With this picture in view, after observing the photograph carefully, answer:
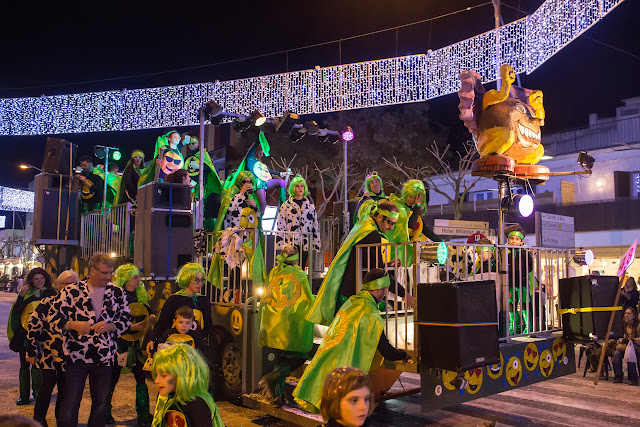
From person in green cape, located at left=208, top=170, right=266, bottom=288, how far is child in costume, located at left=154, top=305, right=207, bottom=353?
187 centimetres

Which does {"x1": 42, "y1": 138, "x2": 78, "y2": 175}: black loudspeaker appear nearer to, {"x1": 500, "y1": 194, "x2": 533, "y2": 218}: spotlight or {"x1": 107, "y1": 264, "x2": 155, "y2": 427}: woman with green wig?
{"x1": 107, "y1": 264, "x2": 155, "y2": 427}: woman with green wig

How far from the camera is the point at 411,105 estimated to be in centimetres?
2602

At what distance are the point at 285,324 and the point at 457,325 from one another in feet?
8.07

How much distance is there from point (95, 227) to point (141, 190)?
9.28ft

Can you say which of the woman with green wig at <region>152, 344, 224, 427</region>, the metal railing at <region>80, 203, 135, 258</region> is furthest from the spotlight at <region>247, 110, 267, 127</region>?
the woman with green wig at <region>152, 344, 224, 427</region>

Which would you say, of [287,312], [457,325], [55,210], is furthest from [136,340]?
[55,210]

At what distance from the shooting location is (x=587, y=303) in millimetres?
6270

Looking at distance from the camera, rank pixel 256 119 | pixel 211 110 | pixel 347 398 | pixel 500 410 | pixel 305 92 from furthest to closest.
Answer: pixel 305 92, pixel 211 110, pixel 256 119, pixel 500 410, pixel 347 398

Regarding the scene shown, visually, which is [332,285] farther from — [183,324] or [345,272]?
[183,324]

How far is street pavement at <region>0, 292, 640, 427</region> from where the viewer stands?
686 centimetres

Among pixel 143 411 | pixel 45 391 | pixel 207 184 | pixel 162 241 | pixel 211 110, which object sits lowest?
pixel 143 411

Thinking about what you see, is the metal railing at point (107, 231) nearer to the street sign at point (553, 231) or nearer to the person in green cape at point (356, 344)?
the person in green cape at point (356, 344)

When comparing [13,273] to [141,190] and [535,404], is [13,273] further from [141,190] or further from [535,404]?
[535,404]

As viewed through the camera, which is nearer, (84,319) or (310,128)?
(84,319)
